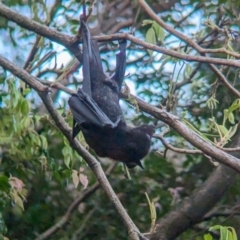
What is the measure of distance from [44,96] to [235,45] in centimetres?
345

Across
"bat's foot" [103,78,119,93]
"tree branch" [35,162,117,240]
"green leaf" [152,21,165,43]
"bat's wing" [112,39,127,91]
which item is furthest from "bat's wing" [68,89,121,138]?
"tree branch" [35,162,117,240]

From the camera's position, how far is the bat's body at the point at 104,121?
412 centimetres

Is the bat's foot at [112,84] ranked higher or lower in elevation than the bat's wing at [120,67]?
lower

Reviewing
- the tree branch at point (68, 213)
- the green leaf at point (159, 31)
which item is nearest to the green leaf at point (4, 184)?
the green leaf at point (159, 31)

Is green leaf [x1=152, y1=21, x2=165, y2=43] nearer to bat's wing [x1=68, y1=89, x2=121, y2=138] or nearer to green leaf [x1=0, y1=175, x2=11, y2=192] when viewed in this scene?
bat's wing [x1=68, y1=89, x2=121, y2=138]

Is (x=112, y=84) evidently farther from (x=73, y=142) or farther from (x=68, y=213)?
(x=68, y=213)

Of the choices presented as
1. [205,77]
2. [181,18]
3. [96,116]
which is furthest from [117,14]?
[96,116]

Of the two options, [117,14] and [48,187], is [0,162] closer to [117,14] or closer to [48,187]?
[48,187]

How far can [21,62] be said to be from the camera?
7789mm

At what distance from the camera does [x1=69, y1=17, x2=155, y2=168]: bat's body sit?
13.5 ft

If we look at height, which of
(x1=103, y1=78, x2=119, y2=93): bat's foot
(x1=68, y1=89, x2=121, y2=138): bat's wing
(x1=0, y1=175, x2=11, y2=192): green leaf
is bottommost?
(x1=0, y1=175, x2=11, y2=192): green leaf

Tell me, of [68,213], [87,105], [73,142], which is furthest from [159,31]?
[68,213]

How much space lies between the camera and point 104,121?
419 centimetres

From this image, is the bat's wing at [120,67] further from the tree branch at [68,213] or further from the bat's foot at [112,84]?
the tree branch at [68,213]
